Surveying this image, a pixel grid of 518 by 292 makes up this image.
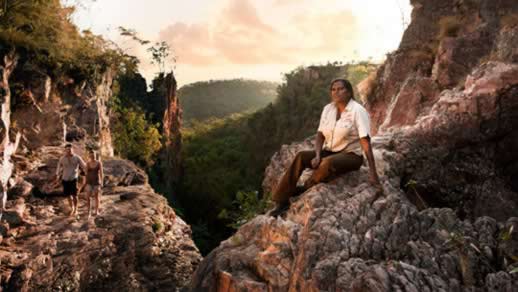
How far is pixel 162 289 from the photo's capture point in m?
9.06

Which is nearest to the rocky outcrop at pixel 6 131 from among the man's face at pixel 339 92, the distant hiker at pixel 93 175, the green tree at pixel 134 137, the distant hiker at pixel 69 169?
the distant hiker at pixel 69 169

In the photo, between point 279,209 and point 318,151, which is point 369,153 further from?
point 279,209

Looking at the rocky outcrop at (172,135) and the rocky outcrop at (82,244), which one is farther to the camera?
the rocky outcrop at (172,135)

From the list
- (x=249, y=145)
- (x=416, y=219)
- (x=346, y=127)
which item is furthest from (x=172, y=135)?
(x=416, y=219)

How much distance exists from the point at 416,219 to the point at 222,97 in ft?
326

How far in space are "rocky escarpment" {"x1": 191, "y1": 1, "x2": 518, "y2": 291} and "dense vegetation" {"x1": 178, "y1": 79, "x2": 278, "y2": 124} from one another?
7551cm

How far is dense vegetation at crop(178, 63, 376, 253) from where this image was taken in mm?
37403

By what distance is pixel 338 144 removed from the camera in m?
4.47

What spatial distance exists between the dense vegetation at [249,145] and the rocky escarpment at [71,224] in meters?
20.7

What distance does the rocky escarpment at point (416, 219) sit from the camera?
3365mm

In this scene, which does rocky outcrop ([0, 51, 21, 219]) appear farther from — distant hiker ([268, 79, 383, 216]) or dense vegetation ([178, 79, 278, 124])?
dense vegetation ([178, 79, 278, 124])

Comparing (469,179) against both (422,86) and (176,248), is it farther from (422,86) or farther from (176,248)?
(176,248)

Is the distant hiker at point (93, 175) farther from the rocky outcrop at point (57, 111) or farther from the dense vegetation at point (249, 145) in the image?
the dense vegetation at point (249, 145)

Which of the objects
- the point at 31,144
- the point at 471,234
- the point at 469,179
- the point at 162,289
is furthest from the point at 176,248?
the point at 471,234
